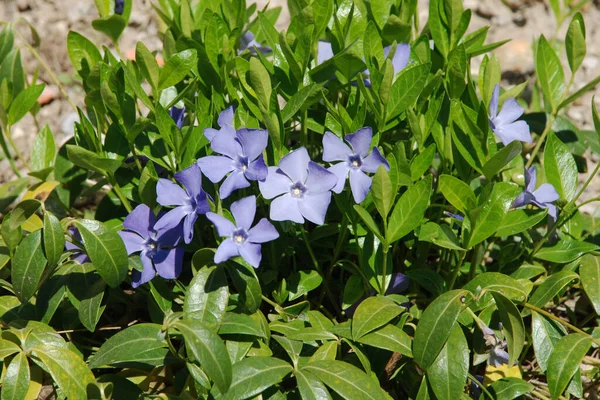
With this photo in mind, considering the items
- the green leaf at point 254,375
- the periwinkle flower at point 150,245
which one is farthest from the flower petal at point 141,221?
the green leaf at point 254,375

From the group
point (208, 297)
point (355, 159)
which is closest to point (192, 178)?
point (208, 297)

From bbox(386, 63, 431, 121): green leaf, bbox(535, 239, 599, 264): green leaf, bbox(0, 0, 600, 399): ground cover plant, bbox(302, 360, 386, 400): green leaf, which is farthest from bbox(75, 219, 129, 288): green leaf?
bbox(535, 239, 599, 264): green leaf

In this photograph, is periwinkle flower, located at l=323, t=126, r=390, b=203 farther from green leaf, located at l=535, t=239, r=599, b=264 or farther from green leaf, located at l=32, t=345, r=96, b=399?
green leaf, located at l=32, t=345, r=96, b=399

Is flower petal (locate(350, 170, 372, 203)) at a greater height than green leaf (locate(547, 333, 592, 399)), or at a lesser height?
greater

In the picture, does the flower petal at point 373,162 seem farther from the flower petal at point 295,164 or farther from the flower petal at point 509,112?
the flower petal at point 509,112

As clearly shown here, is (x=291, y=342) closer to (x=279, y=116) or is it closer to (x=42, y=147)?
(x=279, y=116)

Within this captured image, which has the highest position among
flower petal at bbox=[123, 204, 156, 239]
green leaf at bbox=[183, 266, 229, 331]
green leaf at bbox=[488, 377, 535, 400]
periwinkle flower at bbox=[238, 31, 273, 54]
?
periwinkle flower at bbox=[238, 31, 273, 54]

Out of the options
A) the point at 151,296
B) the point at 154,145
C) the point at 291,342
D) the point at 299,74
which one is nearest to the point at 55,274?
the point at 151,296

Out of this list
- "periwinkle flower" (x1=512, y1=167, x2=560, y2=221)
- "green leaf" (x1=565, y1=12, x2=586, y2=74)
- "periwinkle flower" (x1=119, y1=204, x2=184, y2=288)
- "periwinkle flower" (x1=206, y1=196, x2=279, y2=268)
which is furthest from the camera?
"green leaf" (x1=565, y1=12, x2=586, y2=74)
